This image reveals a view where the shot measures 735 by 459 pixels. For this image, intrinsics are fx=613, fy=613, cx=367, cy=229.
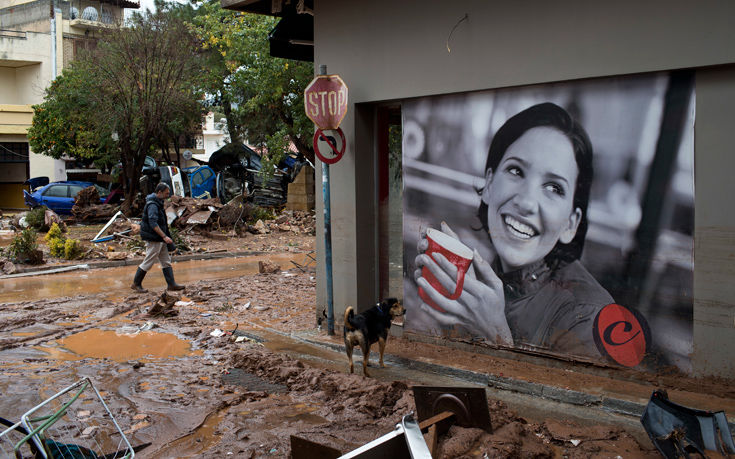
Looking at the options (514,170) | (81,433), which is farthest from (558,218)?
(81,433)

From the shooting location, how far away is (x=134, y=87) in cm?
2466

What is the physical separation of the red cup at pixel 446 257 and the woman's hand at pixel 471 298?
0.04 metres

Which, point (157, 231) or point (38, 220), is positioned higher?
point (157, 231)

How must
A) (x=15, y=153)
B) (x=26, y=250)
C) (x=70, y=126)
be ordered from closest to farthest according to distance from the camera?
(x=26, y=250) → (x=70, y=126) → (x=15, y=153)

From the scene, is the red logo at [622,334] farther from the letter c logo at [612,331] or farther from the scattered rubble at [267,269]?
the scattered rubble at [267,269]

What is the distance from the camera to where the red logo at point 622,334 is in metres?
5.94

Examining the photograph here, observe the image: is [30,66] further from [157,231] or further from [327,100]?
[327,100]

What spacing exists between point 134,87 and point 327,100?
19.5 m

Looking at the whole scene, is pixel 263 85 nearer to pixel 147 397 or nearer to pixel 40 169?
pixel 147 397

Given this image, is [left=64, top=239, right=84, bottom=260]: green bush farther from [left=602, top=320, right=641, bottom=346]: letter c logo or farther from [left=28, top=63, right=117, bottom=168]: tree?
[left=602, top=320, right=641, bottom=346]: letter c logo

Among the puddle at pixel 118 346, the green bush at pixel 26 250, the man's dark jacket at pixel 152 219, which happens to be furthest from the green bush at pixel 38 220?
the puddle at pixel 118 346

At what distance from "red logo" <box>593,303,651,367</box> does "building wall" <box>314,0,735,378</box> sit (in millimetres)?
477

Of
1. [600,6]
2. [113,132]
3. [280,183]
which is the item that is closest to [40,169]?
[113,132]

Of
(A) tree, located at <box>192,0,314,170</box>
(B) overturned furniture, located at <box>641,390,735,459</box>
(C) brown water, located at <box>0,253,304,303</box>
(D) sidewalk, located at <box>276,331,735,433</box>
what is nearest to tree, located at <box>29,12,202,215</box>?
(A) tree, located at <box>192,0,314,170</box>
